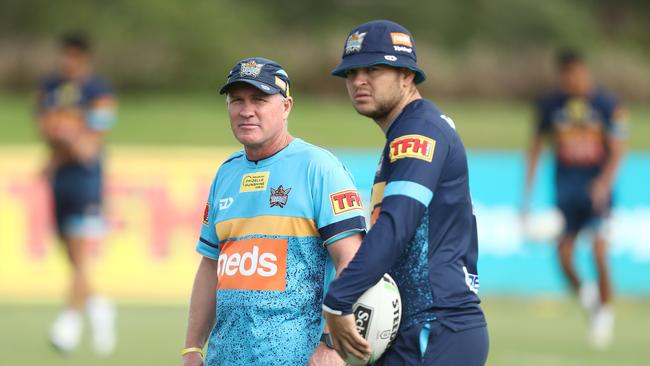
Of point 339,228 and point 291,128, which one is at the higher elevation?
point 291,128

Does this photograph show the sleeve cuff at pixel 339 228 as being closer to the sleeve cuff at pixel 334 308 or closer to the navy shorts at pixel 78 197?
the sleeve cuff at pixel 334 308

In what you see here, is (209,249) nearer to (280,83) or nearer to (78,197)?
(280,83)

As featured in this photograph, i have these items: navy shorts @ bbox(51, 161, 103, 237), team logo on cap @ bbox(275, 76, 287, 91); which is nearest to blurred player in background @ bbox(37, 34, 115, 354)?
navy shorts @ bbox(51, 161, 103, 237)

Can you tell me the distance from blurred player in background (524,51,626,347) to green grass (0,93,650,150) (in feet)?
36.5

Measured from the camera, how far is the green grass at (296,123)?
25609mm

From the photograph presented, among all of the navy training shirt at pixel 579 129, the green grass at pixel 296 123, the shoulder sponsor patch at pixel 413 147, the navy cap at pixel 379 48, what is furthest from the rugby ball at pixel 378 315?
the green grass at pixel 296 123

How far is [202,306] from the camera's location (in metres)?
5.77

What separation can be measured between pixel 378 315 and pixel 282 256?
46 centimetres

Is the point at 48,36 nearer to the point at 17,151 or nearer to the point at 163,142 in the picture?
the point at 163,142

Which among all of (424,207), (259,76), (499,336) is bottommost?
(499,336)

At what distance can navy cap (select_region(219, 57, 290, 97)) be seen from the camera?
5.35 metres

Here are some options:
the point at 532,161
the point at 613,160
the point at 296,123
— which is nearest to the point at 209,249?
the point at 613,160

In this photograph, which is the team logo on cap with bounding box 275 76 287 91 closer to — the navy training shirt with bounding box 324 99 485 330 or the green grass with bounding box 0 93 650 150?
the navy training shirt with bounding box 324 99 485 330

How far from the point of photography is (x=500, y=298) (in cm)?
1530
